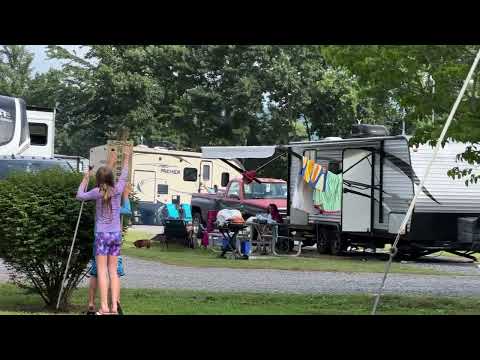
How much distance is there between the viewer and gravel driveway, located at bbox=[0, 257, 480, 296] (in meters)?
13.2

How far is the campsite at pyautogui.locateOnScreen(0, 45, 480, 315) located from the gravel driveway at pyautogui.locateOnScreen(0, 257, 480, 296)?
0.05m

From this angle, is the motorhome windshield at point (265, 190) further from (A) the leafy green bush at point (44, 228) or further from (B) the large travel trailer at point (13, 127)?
(A) the leafy green bush at point (44, 228)

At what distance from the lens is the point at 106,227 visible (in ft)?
30.3

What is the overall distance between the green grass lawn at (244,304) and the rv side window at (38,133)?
10.6 m

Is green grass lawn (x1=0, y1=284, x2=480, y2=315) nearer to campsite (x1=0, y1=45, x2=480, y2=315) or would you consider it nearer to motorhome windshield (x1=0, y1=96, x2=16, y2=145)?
campsite (x1=0, y1=45, x2=480, y2=315)

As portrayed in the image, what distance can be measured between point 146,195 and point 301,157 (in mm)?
9653

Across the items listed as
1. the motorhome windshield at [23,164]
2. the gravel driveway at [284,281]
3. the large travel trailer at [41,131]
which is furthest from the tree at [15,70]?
the gravel driveway at [284,281]

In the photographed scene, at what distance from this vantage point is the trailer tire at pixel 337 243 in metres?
19.8

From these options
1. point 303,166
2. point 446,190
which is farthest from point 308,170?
point 446,190

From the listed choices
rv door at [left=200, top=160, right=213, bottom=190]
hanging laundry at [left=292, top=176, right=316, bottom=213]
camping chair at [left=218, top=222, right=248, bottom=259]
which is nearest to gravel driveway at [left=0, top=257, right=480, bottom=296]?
camping chair at [left=218, top=222, right=248, bottom=259]
